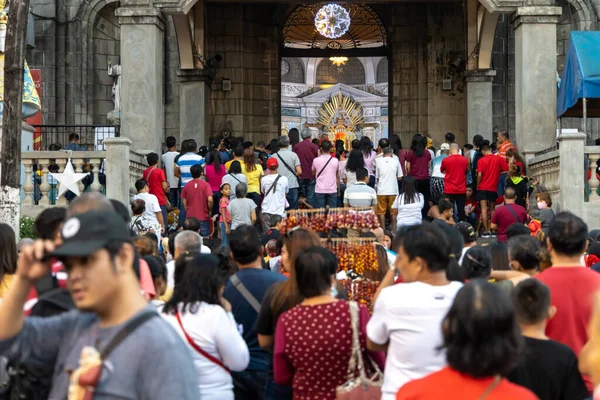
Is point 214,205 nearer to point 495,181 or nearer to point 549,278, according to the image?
point 495,181

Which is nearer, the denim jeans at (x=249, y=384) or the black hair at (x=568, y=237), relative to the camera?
the black hair at (x=568, y=237)

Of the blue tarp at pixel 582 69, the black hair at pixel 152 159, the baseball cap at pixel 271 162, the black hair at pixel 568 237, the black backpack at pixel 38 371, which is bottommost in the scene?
the black backpack at pixel 38 371

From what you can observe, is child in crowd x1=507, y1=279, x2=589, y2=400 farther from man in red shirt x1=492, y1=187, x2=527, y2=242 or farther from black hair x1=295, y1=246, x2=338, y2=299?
man in red shirt x1=492, y1=187, x2=527, y2=242

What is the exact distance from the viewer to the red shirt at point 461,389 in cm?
382

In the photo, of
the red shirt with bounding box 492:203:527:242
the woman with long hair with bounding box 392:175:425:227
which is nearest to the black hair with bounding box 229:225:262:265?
the red shirt with bounding box 492:203:527:242

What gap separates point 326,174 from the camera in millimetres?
17406

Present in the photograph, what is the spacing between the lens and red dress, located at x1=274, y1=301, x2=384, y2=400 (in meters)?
5.67

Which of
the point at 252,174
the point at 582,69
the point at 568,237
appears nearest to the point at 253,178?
the point at 252,174

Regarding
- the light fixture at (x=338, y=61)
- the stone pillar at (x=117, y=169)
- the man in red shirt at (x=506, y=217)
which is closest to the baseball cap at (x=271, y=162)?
the stone pillar at (x=117, y=169)

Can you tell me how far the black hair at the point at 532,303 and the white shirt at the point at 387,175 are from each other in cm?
1241

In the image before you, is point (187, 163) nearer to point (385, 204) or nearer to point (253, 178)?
point (253, 178)

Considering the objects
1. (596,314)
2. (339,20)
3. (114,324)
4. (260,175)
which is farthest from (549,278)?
(339,20)

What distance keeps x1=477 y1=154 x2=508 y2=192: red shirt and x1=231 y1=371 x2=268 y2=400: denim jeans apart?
37.9ft

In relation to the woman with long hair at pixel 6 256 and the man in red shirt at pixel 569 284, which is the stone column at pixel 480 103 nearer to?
the man in red shirt at pixel 569 284
